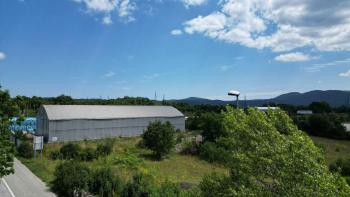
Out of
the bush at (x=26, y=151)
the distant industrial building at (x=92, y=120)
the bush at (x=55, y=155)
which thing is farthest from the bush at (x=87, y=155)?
the distant industrial building at (x=92, y=120)

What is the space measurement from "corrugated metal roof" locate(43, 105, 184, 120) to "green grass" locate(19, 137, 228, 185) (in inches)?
300

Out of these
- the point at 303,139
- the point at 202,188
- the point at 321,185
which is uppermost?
the point at 303,139

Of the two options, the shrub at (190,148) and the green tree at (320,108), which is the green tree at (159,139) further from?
the green tree at (320,108)

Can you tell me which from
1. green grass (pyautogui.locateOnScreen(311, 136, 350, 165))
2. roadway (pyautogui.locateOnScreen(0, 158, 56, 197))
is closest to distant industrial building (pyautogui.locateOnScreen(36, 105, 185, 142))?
roadway (pyautogui.locateOnScreen(0, 158, 56, 197))

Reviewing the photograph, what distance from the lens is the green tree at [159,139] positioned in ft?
166

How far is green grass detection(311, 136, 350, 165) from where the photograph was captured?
60688 mm

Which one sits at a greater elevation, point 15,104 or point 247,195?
point 15,104

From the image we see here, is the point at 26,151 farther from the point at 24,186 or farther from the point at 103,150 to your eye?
the point at 24,186

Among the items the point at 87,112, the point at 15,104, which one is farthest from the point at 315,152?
the point at 87,112

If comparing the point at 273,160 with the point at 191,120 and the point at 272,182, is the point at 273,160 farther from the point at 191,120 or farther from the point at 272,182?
the point at 191,120

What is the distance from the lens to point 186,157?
177 ft

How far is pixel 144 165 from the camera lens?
43969mm

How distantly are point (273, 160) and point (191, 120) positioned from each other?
→ 75508 millimetres

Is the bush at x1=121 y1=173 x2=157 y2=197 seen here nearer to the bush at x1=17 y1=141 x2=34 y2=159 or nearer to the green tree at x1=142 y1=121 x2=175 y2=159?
the green tree at x1=142 y1=121 x2=175 y2=159
